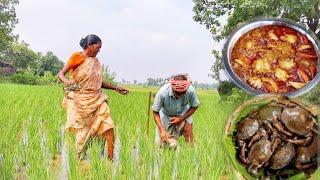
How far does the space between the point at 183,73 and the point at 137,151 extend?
71 centimetres

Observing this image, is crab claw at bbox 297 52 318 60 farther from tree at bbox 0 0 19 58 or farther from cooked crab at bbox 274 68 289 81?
tree at bbox 0 0 19 58

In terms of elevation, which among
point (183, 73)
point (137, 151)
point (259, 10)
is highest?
point (259, 10)

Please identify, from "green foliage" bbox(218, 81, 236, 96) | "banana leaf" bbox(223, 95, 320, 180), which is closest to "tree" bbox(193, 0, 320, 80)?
"green foliage" bbox(218, 81, 236, 96)

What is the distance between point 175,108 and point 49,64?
1300 millimetres

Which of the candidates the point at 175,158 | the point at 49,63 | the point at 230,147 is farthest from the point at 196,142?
the point at 49,63

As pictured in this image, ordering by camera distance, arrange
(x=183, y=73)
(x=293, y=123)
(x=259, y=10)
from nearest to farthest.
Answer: (x=293, y=123)
(x=183, y=73)
(x=259, y=10)

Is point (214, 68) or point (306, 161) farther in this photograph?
point (214, 68)

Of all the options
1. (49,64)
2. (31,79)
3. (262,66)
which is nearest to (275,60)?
(262,66)

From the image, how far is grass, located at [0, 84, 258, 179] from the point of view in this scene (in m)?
4.38

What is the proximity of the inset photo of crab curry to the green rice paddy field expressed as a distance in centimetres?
31

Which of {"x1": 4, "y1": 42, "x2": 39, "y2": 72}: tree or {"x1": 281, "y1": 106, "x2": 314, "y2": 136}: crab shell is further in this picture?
{"x1": 4, "y1": 42, "x2": 39, "y2": 72}: tree

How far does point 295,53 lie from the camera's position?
405 cm

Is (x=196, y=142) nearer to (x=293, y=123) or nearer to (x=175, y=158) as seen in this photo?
(x=175, y=158)

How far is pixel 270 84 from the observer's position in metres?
4.02
